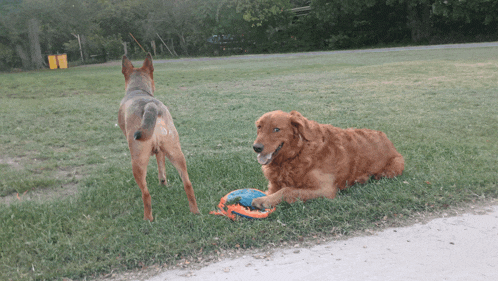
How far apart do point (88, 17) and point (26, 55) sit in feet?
20.2

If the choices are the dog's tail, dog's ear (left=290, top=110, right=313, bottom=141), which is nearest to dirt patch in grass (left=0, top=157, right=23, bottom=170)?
the dog's tail

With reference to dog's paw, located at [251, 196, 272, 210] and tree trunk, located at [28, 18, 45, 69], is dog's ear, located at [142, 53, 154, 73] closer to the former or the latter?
dog's paw, located at [251, 196, 272, 210]

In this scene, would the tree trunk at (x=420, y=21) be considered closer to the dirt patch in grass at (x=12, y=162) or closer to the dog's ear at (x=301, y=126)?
the dog's ear at (x=301, y=126)

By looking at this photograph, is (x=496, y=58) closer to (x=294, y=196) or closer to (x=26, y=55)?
(x=294, y=196)

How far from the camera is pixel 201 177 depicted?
5.21 m

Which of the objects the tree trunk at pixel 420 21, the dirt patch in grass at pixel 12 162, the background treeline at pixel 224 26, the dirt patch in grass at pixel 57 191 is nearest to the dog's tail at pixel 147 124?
the dirt patch in grass at pixel 57 191

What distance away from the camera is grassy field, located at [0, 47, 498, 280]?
3479 mm

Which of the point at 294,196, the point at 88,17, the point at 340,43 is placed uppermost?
the point at 88,17

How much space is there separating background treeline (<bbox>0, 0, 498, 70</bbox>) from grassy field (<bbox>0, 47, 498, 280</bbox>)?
72.9 feet

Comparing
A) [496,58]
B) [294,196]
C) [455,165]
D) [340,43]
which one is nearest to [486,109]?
[455,165]

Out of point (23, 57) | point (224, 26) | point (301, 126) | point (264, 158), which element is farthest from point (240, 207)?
point (224, 26)

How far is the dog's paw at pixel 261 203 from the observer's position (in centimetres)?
392

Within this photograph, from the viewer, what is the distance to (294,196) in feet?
13.1

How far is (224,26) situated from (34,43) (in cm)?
1737
